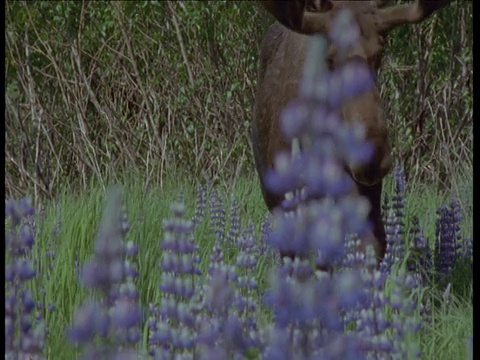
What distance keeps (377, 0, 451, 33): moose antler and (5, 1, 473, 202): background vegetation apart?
0.72 meters

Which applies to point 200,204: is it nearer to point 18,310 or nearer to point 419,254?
point 419,254

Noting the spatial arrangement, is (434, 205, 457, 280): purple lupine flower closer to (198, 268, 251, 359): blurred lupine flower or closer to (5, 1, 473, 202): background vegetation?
(5, 1, 473, 202): background vegetation

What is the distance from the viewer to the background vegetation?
3.08m

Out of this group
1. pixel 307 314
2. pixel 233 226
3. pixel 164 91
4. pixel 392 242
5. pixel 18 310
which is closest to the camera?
pixel 307 314

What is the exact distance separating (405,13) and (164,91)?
1.63m

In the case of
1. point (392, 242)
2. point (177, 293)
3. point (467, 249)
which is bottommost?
point (467, 249)

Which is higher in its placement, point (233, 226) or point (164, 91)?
point (164, 91)

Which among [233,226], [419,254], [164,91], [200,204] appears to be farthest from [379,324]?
[164,91]

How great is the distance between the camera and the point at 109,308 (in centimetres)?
137

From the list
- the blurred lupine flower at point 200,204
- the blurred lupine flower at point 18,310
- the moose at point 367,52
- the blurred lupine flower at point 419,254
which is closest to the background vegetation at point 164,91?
the blurred lupine flower at point 200,204

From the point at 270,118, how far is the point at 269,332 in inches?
40.9

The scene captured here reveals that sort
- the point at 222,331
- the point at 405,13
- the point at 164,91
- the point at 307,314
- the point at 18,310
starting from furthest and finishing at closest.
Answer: the point at 164,91, the point at 405,13, the point at 18,310, the point at 222,331, the point at 307,314

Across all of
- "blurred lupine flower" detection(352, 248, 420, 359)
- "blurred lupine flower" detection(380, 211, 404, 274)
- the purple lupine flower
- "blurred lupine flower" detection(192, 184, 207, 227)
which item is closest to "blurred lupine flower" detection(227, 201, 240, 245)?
"blurred lupine flower" detection(192, 184, 207, 227)

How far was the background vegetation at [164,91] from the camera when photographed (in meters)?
3.08
